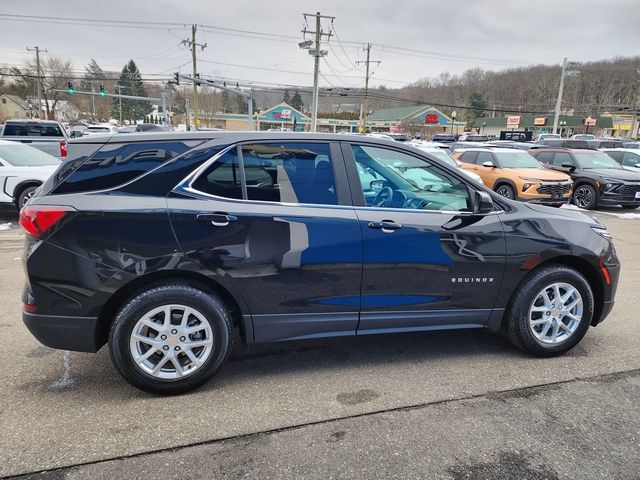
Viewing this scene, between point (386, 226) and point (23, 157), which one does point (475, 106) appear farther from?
point (386, 226)

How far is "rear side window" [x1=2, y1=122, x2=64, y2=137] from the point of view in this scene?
675 inches

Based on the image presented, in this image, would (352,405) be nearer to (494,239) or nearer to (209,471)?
(209,471)

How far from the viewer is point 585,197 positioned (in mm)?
12852

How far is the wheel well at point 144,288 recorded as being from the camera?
9.50 feet

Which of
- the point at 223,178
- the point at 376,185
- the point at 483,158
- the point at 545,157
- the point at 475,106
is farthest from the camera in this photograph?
the point at 475,106

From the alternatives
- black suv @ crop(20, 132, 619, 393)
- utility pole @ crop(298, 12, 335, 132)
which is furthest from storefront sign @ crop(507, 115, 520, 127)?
black suv @ crop(20, 132, 619, 393)

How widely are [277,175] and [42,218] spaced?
149cm

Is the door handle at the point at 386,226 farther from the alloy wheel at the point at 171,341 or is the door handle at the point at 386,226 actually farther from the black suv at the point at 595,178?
the black suv at the point at 595,178

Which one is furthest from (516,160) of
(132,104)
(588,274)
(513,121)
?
(132,104)

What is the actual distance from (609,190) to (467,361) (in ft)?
36.3

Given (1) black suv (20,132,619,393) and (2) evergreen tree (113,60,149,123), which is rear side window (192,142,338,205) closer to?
(1) black suv (20,132,619,393)

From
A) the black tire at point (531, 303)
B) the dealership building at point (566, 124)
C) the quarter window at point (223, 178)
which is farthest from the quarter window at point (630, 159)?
the dealership building at point (566, 124)

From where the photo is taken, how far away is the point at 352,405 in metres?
2.96

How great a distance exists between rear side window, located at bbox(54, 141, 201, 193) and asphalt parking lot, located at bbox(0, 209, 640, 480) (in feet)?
4.55
